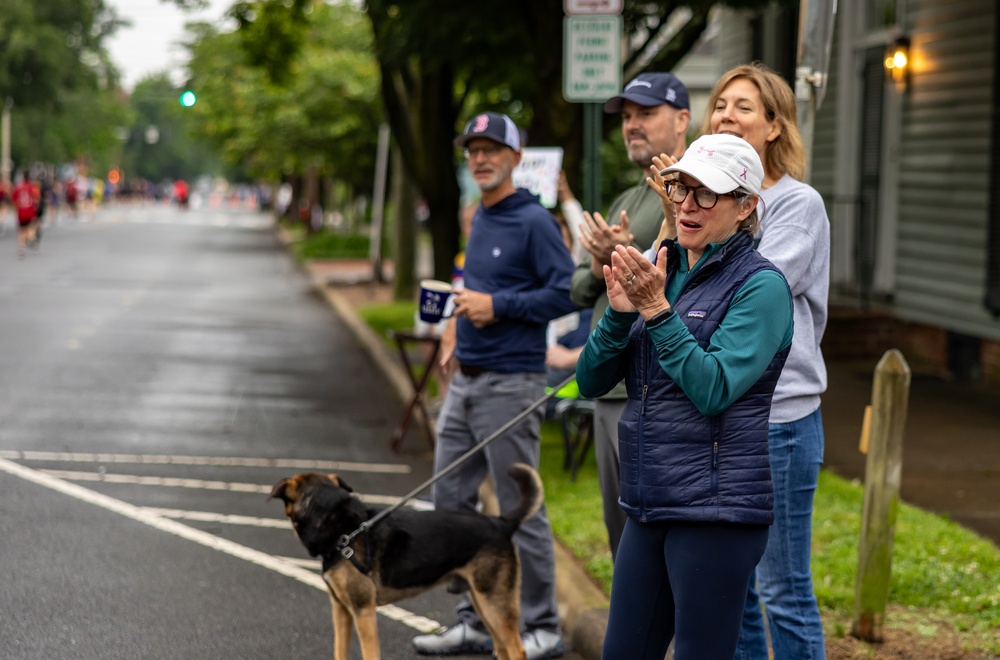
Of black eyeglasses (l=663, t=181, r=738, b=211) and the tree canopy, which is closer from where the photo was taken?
black eyeglasses (l=663, t=181, r=738, b=211)

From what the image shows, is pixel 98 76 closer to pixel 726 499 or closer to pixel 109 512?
pixel 109 512

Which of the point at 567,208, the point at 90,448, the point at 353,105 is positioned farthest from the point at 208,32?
the point at 567,208

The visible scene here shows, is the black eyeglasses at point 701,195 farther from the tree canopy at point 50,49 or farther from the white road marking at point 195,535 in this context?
the tree canopy at point 50,49

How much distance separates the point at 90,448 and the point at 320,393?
3.79 metres

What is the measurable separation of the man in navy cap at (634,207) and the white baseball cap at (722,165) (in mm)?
1088

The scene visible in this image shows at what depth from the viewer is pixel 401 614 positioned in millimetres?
6328

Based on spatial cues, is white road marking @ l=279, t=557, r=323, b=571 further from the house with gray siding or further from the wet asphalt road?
the house with gray siding

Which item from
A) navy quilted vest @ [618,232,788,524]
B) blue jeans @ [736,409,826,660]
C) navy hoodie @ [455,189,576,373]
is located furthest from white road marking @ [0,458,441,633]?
navy quilted vest @ [618,232,788,524]

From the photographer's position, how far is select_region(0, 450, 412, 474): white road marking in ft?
31.8

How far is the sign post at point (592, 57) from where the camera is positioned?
793cm

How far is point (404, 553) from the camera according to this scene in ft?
16.5

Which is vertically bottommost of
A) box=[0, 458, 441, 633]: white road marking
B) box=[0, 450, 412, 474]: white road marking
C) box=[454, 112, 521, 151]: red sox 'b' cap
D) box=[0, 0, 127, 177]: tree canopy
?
box=[0, 450, 412, 474]: white road marking

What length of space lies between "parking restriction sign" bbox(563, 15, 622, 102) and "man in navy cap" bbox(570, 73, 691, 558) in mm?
3043

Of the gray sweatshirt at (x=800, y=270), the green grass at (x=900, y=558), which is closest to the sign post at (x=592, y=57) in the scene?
the green grass at (x=900, y=558)
